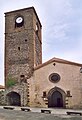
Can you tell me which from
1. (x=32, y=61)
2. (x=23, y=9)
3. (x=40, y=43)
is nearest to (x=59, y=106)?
(x=32, y=61)

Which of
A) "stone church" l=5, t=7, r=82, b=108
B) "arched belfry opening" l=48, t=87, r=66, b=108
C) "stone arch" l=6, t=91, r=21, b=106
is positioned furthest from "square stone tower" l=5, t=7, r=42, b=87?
"arched belfry opening" l=48, t=87, r=66, b=108

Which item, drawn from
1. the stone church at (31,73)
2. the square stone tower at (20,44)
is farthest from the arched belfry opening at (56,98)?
the square stone tower at (20,44)

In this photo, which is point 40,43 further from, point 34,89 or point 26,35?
point 34,89

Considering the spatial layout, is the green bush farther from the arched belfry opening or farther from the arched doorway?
the arched belfry opening

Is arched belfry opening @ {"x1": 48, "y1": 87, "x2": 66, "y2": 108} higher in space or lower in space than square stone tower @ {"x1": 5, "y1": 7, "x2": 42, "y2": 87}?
lower

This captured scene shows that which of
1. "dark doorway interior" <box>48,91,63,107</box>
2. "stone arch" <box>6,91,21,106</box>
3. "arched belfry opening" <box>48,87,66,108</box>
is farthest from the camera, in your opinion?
"stone arch" <box>6,91,21,106</box>

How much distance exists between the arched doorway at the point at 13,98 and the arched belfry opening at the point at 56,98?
444cm

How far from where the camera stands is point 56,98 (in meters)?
28.0

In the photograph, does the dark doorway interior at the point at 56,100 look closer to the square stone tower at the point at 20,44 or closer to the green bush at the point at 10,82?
the square stone tower at the point at 20,44

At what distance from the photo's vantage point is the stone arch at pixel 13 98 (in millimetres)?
28141

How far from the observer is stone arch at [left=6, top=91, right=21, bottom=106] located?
28.1 m

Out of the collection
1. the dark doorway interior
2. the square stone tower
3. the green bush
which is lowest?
the dark doorway interior

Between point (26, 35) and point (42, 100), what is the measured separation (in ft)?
31.4

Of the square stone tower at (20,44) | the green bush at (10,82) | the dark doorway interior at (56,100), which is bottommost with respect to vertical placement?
the dark doorway interior at (56,100)
